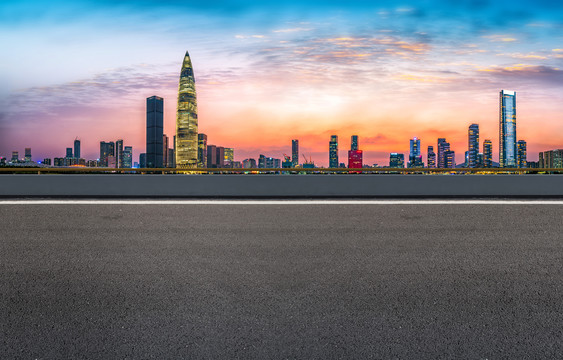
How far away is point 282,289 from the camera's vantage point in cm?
541

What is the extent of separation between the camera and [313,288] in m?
5.44

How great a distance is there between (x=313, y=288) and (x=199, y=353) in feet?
6.36

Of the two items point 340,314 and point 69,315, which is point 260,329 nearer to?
point 340,314

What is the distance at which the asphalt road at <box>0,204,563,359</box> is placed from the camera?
394 centimetres

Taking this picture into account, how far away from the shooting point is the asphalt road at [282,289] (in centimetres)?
394

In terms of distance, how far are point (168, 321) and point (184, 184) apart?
10635 mm

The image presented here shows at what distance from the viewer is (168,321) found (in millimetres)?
4445

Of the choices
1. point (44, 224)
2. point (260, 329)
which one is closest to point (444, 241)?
point (260, 329)

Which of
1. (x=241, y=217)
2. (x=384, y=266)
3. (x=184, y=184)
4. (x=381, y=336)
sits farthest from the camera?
(x=184, y=184)

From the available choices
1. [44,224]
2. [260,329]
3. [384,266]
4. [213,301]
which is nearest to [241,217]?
[44,224]

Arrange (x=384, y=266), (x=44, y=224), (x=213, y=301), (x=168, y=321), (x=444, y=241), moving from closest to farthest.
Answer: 1. (x=168, y=321)
2. (x=213, y=301)
3. (x=384, y=266)
4. (x=444, y=241)
5. (x=44, y=224)

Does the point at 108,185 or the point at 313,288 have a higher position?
the point at 108,185

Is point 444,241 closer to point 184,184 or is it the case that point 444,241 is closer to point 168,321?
point 168,321

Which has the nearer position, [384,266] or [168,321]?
[168,321]
